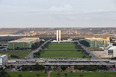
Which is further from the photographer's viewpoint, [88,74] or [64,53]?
[64,53]

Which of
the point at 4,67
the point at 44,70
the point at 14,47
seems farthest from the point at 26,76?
the point at 14,47

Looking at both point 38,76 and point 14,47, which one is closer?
point 38,76

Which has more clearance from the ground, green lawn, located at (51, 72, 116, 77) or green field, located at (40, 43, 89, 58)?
green field, located at (40, 43, 89, 58)

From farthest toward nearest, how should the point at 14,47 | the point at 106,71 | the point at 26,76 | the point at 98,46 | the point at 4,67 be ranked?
the point at 98,46
the point at 14,47
the point at 4,67
the point at 106,71
the point at 26,76

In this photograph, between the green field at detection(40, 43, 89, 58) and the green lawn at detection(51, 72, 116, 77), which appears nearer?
the green lawn at detection(51, 72, 116, 77)

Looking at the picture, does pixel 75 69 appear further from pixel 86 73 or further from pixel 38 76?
pixel 38 76

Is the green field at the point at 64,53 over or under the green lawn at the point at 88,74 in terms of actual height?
over

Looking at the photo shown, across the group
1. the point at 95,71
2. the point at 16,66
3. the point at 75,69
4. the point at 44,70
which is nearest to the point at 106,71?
the point at 95,71

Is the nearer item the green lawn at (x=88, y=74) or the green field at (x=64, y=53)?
the green lawn at (x=88, y=74)

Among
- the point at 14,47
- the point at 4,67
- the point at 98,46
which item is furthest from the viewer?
the point at 98,46
